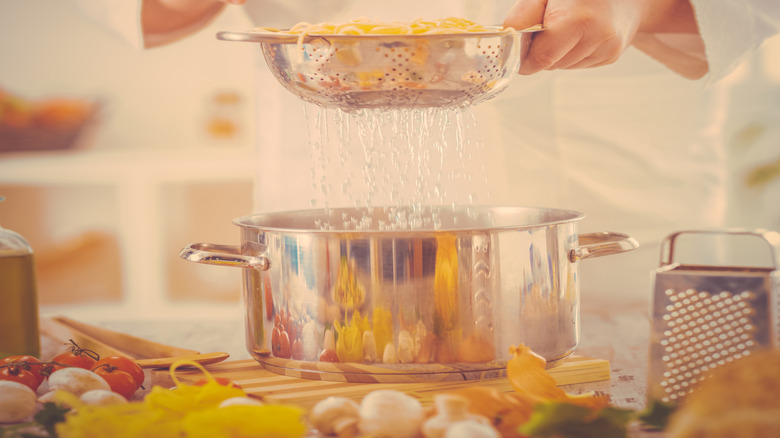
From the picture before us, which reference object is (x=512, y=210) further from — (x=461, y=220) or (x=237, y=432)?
(x=237, y=432)

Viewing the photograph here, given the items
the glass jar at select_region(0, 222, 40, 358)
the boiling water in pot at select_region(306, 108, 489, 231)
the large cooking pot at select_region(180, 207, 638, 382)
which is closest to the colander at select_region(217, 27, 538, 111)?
the large cooking pot at select_region(180, 207, 638, 382)

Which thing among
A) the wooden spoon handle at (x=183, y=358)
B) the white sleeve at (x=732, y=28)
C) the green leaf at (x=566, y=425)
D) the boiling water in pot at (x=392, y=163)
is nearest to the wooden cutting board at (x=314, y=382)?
the wooden spoon handle at (x=183, y=358)

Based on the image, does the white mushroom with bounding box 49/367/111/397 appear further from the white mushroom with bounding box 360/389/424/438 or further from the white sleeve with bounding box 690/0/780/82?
the white sleeve with bounding box 690/0/780/82

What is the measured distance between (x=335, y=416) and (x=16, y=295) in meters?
0.54

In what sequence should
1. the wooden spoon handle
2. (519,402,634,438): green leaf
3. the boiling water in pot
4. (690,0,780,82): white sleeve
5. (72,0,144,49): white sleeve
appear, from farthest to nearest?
the boiling water in pot < (72,0,144,49): white sleeve < (690,0,780,82): white sleeve < the wooden spoon handle < (519,402,634,438): green leaf

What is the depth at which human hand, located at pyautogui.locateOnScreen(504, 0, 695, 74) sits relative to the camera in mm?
1081

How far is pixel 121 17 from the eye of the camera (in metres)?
1.71

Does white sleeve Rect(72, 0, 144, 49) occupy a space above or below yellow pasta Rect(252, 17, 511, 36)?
above

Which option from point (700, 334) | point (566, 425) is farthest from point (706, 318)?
point (566, 425)

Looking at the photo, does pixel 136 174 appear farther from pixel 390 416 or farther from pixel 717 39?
pixel 390 416

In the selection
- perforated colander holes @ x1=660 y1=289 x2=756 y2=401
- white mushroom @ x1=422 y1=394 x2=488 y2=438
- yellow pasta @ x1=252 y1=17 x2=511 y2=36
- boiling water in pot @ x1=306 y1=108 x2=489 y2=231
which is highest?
yellow pasta @ x1=252 y1=17 x2=511 y2=36

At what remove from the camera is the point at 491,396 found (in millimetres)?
804

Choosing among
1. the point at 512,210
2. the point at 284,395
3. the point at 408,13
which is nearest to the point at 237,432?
the point at 284,395

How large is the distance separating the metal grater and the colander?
29cm
